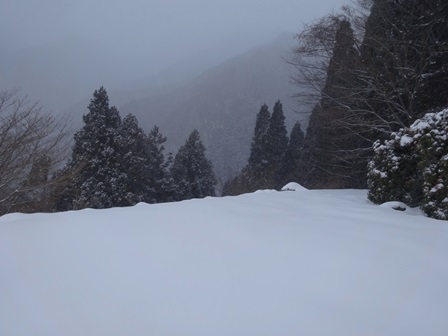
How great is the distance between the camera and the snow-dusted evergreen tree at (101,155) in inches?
595

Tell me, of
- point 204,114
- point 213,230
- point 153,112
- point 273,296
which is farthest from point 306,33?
point 153,112

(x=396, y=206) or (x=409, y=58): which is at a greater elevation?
(x=409, y=58)

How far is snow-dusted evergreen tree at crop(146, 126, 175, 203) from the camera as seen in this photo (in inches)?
779

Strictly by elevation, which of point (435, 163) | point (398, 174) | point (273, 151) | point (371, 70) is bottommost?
point (273, 151)

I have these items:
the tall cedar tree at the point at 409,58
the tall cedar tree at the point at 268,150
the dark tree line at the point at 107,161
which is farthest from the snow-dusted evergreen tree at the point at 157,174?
the tall cedar tree at the point at 409,58

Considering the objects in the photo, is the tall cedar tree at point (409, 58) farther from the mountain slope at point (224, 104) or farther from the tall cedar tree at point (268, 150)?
the mountain slope at point (224, 104)

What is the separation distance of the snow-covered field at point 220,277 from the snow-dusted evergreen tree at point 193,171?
815 inches

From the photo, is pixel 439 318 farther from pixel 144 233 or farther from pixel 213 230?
pixel 144 233

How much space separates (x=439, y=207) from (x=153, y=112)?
77443 millimetres

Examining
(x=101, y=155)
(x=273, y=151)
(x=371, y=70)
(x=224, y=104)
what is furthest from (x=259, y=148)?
(x=224, y=104)

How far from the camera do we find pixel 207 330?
59.1 inches

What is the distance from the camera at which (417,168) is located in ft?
14.7

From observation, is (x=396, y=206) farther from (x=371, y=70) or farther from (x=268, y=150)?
(x=268, y=150)

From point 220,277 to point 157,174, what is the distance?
20067 mm
